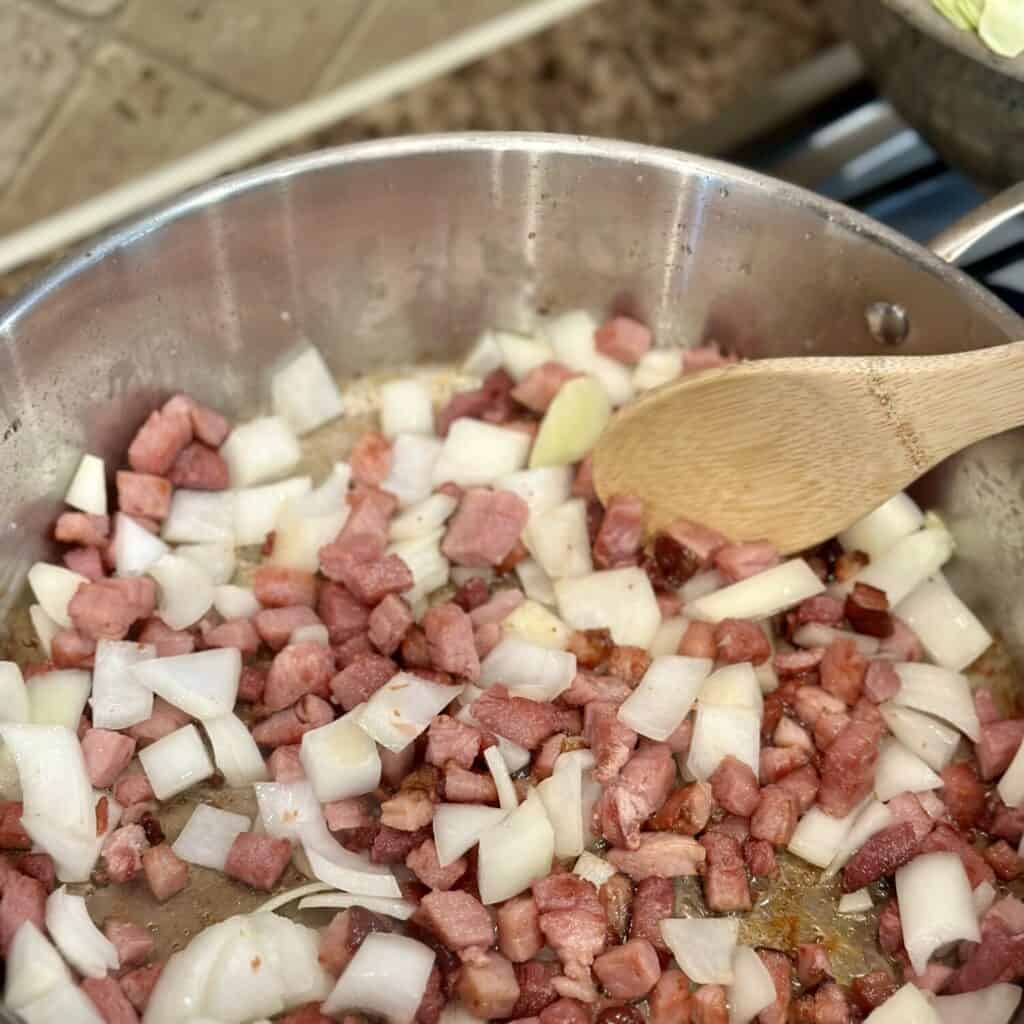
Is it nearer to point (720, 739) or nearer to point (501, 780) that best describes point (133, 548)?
point (501, 780)

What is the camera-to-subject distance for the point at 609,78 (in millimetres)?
2025

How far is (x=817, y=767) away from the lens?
1304 mm

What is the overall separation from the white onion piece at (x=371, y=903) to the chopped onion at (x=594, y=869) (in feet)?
0.52

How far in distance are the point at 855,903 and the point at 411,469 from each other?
2.19 feet

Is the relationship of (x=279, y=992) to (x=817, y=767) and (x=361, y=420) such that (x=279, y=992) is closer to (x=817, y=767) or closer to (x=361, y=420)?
(x=817, y=767)

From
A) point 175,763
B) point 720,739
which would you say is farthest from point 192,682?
point 720,739

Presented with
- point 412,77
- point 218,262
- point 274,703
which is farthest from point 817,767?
point 412,77

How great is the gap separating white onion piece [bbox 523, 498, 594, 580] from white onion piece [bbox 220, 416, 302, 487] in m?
0.30

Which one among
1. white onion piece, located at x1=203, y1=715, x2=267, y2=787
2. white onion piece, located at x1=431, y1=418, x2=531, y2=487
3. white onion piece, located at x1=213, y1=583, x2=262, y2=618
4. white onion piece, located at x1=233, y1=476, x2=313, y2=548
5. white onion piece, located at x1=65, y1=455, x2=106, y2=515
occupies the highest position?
white onion piece, located at x1=65, y1=455, x2=106, y2=515

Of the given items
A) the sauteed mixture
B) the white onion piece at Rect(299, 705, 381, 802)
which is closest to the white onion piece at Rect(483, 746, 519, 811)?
the sauteed mixture

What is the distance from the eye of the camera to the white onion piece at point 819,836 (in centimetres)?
124

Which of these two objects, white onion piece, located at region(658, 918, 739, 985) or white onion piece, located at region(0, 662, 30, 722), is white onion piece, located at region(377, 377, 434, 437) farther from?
white onion piece, located at region(658, 918, 739, 985)

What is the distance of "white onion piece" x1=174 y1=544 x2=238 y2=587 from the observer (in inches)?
55.9

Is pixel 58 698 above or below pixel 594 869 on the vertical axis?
above
